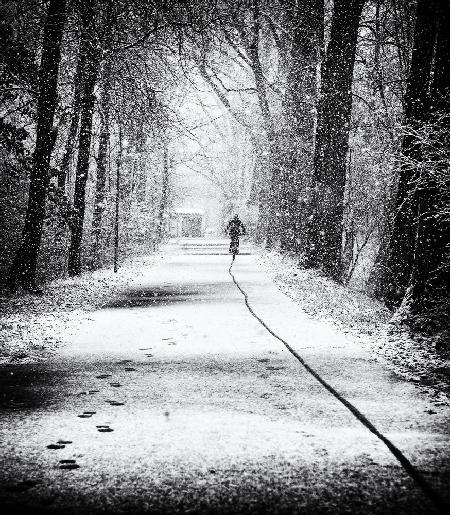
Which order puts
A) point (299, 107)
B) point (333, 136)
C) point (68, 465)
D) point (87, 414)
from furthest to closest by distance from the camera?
point (299, 107) < point (333, 136) < point (87, 414) < point (68, 465)

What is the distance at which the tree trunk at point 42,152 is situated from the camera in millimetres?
15336

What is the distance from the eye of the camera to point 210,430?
17.7 feet

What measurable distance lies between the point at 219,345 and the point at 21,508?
226 inches

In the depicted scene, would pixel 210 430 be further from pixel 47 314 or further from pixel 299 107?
pixel 299 107

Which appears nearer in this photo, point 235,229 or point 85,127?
point 85,127

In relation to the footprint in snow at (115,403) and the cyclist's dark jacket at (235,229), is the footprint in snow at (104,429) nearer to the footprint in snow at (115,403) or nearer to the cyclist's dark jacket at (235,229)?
the footprint in snow at (115,403)

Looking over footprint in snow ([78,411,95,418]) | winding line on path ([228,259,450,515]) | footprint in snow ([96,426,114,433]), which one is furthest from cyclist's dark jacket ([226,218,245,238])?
footprint in snow ([96,426,114,433])

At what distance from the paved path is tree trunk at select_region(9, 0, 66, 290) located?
6.81 meters

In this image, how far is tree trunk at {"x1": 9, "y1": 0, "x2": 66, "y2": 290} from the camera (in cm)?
1534

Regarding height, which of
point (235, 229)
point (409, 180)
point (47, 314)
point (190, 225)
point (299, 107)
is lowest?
point (47, 314)

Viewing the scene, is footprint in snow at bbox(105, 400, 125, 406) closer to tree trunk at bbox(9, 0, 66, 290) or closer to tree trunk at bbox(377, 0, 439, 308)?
tree trunk at bbox(377, 0, 439, 308)

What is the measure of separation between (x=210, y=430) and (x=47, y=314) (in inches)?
295

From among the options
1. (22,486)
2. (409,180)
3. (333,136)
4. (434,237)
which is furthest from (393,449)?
(333,136)

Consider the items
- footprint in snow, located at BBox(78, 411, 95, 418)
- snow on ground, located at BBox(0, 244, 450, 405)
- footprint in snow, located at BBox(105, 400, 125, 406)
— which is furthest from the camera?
snow on ground, located at BBox(0, 244, 450, 405)
